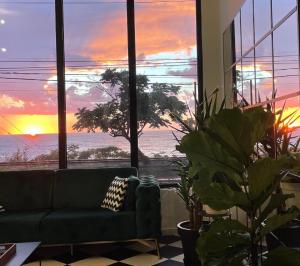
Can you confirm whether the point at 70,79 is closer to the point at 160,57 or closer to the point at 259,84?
the point at 160,57

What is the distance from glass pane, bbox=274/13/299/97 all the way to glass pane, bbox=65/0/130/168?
8.23 ft

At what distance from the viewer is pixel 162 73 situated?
507 centimetres

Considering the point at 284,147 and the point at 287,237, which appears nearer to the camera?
the point at 287,237

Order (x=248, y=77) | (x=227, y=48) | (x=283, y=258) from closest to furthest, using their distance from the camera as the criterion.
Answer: (x=283, y=258) < (x=248, y=77) < (x=227, y=48)

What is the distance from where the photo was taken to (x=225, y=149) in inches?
64.2

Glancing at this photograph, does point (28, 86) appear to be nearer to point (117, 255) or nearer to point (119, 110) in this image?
point (119, 110)

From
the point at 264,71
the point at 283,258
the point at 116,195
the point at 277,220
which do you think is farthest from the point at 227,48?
the point at 283,258

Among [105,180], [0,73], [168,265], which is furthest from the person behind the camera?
[0,73]

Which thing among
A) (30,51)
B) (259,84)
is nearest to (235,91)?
(259,84)

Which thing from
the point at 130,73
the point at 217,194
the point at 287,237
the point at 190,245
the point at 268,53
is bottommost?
the point at 190,245

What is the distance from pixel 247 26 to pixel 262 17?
512 millimetres

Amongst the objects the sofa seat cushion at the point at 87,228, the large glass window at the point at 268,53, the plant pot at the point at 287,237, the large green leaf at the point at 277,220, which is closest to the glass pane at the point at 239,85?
the large glass window at the point at 268,53

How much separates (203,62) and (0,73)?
8.62 ft

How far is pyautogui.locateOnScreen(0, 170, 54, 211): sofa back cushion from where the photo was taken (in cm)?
438
